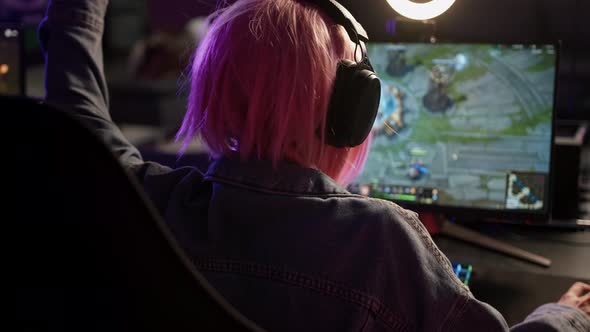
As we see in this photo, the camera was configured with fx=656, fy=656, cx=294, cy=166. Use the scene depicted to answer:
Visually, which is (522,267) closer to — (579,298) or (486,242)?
(486,242)

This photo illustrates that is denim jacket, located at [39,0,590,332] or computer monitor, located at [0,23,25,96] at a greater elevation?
computer monitor, located at [0,23,25,96]

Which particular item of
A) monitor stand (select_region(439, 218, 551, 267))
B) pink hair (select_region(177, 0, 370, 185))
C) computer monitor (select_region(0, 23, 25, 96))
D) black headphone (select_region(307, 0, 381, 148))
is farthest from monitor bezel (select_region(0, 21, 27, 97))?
monitor stand (select_region(439, 218, 551, 267))

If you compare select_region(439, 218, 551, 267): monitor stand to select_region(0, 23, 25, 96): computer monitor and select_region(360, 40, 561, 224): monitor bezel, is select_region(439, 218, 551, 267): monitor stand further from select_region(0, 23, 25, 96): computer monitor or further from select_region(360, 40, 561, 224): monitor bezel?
select_region(0, 23, 25, 96): computer monitor

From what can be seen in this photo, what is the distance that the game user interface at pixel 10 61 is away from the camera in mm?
1422

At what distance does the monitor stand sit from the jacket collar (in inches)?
28.4

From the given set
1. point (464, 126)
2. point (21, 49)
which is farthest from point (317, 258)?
point (21, 49)

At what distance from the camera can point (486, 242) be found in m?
1.42

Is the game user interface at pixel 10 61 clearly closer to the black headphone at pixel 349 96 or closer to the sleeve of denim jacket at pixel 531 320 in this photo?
the black headphone at pixel 349 96

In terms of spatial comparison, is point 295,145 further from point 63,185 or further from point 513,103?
point 513,103

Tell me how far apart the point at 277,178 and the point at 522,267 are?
743 millimetres

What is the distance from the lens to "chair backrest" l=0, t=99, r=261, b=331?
16.7 inches

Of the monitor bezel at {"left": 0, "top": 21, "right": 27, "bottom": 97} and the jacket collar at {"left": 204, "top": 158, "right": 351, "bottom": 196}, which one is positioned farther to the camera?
the monitor bezel at {"left": 0, "top": 21, "right": 27, "bottom": 97}

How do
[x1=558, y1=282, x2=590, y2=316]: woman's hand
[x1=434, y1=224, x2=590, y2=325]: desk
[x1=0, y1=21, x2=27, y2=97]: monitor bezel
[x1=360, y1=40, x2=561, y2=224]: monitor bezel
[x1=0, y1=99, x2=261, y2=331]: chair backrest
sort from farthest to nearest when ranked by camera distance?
[x1=0, y1=21, x2=27, y2=97]: monitor bezel, [x1=360, y1=40, x2=561, y2=224]: monitor bezel, [x1=434, y1=224, x2=590, y2=325]: desk, [x1=558, y1=282, x2=590, y2=316]: woman's hand, [x1=0, y1=99, x2=261, y2=331]: chair backrest

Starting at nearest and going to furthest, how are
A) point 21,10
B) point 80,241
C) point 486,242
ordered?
point 80,241 → point 486,242 → point 21,10
